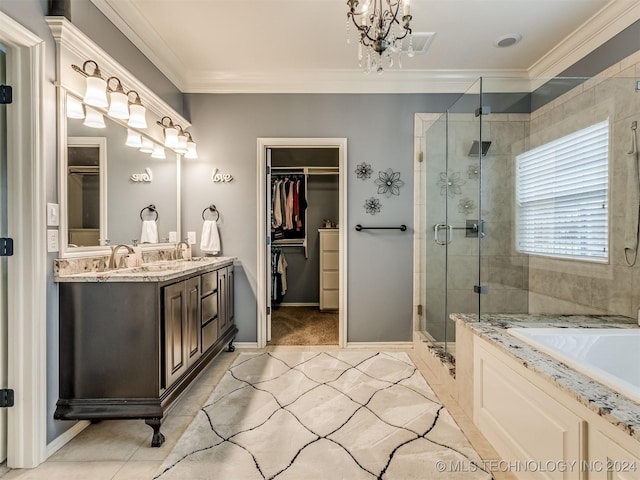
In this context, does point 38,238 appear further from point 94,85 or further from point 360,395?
point 360,395

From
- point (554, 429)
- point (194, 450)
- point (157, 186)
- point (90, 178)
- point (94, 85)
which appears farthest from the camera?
point (157, 186)

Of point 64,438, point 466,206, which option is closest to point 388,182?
point 466,206

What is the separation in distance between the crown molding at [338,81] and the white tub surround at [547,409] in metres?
2.30

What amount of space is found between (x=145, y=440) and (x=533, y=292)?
→ 2.77 m

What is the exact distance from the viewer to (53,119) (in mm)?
1627

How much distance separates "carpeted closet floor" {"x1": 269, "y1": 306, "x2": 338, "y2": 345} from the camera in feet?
10.9

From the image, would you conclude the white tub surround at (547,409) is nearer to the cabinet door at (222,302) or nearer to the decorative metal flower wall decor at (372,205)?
the decorative metal flower wall decor at (372,205)

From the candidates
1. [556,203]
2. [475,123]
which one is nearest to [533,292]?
[556,203]

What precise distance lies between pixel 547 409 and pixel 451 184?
1.84 metres

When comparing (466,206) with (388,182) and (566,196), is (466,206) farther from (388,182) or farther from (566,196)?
(388,182)

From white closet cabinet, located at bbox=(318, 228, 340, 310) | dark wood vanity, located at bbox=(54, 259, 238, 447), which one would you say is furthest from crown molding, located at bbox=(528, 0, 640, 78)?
dark wood vanity, located at bbox=(54, 259, 238, 447)

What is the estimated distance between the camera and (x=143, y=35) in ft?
7.56

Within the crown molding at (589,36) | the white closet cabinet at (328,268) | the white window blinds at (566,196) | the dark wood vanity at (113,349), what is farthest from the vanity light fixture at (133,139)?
the crown molding at (589,36)

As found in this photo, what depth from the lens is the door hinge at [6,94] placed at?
59.1 inches
